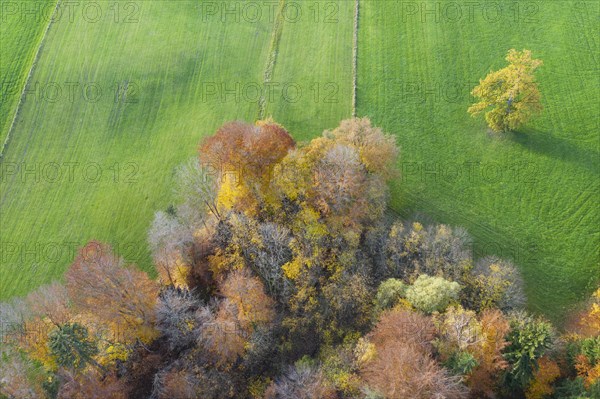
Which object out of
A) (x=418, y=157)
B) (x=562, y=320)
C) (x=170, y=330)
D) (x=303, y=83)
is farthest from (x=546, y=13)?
(x=170, y=330)

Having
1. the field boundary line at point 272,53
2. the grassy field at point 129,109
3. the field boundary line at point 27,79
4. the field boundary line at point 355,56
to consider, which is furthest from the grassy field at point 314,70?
the field boundary line at point 27,79

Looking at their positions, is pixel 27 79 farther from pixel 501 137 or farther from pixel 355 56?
pixel 501 137

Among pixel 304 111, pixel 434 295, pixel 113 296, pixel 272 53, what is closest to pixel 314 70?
pixel 272 53

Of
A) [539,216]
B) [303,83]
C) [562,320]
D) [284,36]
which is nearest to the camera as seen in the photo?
[562,320]

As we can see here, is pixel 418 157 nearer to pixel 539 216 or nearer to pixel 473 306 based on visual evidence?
pixel 539 216

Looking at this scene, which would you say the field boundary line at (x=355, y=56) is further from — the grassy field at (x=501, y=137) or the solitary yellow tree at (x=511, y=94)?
the solitary yellow tree at (x=511, y=94)

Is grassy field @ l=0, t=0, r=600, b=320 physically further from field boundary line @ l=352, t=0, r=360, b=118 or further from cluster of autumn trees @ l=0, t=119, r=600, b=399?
cluster of autumn trees @ l=0, t=119, r=600, b=399
